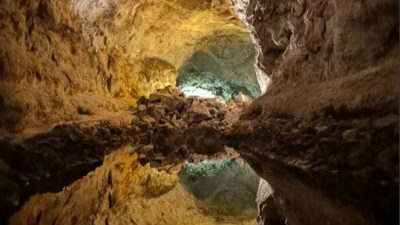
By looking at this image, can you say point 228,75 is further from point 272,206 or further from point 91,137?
point 272,206

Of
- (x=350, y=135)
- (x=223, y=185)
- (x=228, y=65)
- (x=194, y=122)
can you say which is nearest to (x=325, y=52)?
(x=350, y=135)

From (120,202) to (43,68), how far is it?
4424 mm

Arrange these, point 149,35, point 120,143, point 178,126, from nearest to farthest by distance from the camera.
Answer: point 120,143 → point 178,126 → point 149,35

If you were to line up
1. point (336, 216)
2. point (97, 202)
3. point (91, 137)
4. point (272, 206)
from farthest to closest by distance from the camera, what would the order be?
1. point (91, 137)
2. point (97, 202)
3. point (272, 206)
4. point (336, 216)

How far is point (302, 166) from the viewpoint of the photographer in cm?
433

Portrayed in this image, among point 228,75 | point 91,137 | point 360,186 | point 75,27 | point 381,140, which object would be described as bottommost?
point 360,186

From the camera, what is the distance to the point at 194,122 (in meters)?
9.98

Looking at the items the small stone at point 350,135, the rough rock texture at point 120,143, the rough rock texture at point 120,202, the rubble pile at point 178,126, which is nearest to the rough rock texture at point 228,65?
the rough rock texture at point 120,143

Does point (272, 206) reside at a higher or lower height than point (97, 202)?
lower

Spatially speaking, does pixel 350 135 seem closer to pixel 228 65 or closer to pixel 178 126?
pixel 178 126

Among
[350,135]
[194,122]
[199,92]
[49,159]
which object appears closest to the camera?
[350,135]

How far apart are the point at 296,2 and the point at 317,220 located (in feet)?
18.7

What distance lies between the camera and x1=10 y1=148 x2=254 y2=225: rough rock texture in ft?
11.1

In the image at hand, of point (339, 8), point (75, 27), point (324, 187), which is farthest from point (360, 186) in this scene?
point (75, 27)
